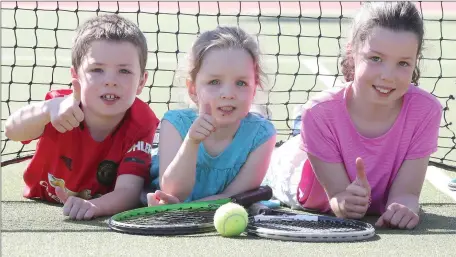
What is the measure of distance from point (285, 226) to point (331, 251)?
9.8 inches

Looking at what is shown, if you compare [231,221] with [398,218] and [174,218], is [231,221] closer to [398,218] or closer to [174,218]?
[174,218]

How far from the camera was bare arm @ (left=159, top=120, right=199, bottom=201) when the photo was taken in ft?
11.9

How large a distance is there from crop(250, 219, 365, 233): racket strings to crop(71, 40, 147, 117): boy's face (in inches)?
28.9

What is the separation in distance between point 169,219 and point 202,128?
33 cm

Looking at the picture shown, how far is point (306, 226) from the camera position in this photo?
339cm

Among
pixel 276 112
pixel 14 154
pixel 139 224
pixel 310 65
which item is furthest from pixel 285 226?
pixel 310 65

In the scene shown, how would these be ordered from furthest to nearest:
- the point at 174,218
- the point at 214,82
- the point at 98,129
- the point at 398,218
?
the point at 98,129, the point at 214,82, the point at 398,218, the point at 174,218

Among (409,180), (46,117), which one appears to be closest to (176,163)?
(46,117)

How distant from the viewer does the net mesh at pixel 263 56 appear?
517 cm

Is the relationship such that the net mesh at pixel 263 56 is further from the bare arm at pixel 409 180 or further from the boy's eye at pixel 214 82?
the bare arm at pixel 409 180

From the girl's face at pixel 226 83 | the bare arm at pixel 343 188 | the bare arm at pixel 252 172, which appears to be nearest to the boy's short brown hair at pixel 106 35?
the girl's face at pixel 226 83

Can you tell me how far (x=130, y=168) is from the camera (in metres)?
3.90

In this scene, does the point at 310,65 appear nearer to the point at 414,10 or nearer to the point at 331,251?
the point at 414,10

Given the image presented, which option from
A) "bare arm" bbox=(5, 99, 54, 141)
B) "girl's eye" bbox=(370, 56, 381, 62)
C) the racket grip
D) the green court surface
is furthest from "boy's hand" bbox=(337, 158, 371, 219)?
"bare arm" bbox=(5, 99, 54, 141)
